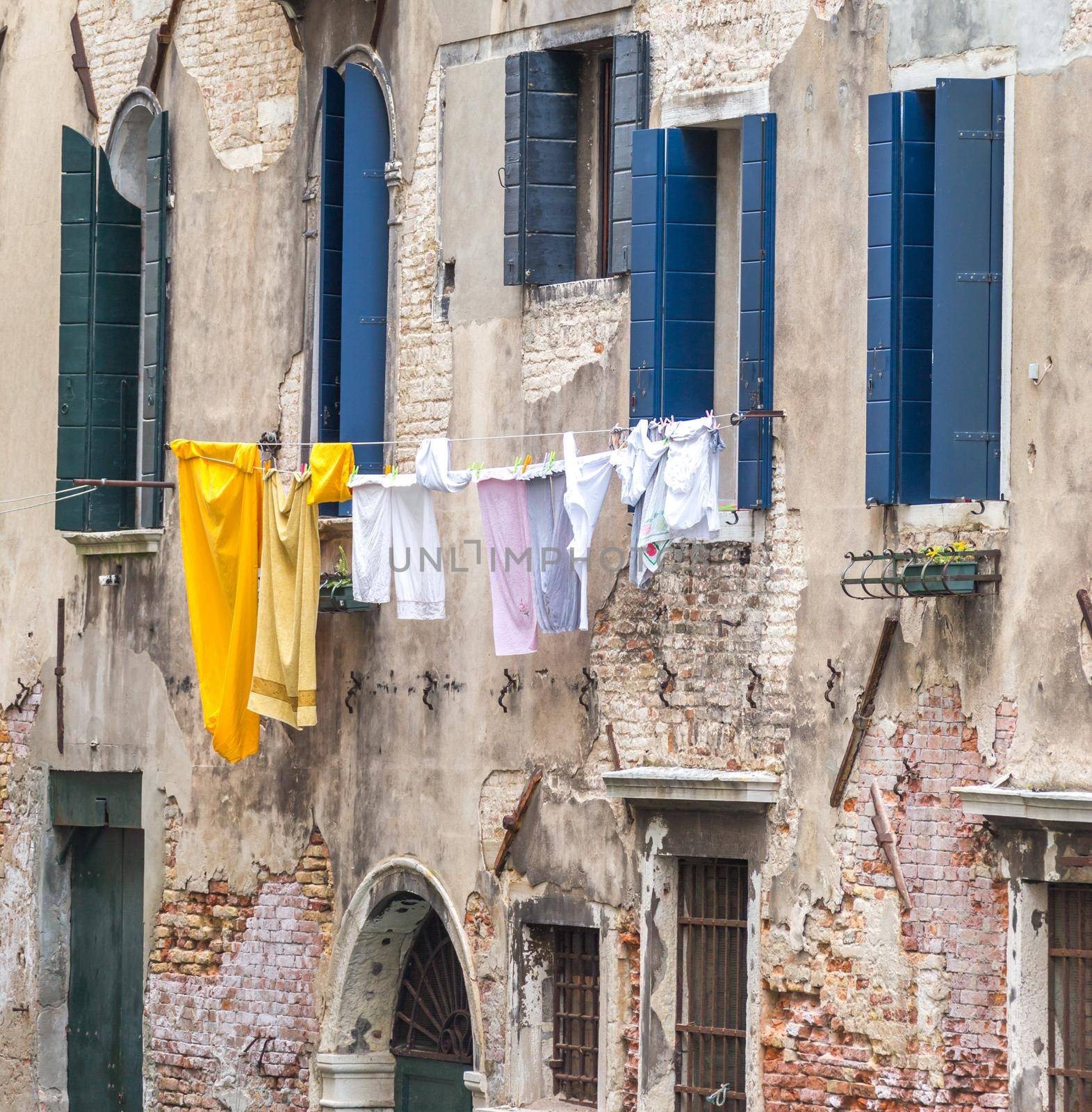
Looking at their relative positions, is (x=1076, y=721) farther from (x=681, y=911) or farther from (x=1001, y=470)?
(x=681, y=911)

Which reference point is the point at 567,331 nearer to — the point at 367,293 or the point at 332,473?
the point at 332,473

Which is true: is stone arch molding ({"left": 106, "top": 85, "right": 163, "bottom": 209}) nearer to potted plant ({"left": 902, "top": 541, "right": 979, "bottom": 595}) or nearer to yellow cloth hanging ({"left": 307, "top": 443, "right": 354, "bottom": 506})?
yellow cloth hanging ({"left": 307, "top": 443, "right": 354, "bottom": 506})

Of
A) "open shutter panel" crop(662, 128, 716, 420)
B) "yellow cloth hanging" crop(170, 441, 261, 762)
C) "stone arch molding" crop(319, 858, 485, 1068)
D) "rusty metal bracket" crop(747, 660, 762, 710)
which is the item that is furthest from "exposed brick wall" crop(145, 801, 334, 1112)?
"open shutter panel" crop(662, 128, 716, 420)

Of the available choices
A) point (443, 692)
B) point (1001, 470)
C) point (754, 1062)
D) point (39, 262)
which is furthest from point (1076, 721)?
point (39, 262)

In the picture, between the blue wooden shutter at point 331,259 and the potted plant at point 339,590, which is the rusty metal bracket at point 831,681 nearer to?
the potted plant at point 339,590

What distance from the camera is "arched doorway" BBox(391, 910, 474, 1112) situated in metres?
14.6

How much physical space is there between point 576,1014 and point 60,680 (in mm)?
4725

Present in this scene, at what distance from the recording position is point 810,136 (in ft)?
41.1

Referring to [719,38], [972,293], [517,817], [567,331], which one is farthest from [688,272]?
[517,817]

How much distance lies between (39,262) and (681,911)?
6756 millimetres

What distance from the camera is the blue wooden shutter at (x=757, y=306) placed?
41.4ft

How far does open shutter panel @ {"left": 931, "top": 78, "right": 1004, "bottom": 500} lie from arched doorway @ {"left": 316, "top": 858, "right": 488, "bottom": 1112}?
4412mm

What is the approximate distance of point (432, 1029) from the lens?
48.6ft

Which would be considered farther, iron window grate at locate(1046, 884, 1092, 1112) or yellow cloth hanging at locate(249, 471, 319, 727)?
yellow cloth hanging at locate(249, 471, 319, 727)
